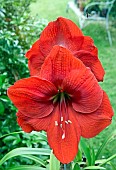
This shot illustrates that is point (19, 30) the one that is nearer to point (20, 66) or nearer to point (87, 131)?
point (20, 66)

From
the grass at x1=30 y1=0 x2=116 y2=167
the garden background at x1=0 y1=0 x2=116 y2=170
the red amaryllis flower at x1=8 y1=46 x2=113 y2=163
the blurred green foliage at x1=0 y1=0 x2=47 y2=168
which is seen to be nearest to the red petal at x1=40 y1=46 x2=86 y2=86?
the red amaryllis flower at x1=8 y1=46 x2=113 y2=163

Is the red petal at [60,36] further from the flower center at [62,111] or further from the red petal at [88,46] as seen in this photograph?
the flower center at [62,111]

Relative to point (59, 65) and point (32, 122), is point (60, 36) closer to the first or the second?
point (59, 65)

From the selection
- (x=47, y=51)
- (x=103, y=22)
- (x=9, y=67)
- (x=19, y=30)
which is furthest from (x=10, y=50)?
(x=103, y=22)

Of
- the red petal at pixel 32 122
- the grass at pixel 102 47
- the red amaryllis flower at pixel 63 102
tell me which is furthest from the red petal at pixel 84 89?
the grass at pixel 102 47

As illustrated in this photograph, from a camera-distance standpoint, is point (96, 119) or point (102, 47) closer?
point (96, 119)

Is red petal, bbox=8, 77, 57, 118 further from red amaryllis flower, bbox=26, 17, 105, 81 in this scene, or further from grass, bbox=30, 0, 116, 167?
grass, bbox=30, 0, 116, 167

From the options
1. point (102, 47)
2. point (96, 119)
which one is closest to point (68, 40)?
point (96, 119)
